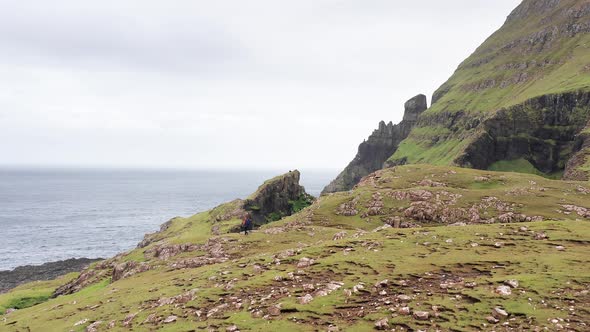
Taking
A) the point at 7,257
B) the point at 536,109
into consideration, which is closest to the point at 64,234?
the point at 7,257

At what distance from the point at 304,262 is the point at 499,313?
15130mm

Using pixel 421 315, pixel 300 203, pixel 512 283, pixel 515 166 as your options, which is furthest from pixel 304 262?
pixel 515 166

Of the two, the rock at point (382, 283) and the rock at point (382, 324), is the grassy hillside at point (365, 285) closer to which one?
the rock at point (382, 283)

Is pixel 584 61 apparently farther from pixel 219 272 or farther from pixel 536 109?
pixel 219 272

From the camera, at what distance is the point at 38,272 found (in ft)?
343

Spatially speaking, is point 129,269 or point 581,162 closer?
point 129,269

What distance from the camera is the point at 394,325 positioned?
59.9 ft

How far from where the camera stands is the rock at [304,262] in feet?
95.7

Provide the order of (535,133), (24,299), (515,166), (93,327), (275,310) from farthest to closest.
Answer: (535,133) → (515,166) → (24,299) → (93,327) → (275,310)

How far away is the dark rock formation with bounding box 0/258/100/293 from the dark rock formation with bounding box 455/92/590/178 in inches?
5563

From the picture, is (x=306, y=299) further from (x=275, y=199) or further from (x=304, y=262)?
(x=275, y=199)

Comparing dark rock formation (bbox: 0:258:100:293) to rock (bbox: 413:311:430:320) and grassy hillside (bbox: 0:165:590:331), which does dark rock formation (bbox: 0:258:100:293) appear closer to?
grassy hillside (bbox: 0:165:590:331)

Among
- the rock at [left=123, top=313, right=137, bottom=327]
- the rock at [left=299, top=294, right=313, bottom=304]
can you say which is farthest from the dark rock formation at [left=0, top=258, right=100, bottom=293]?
the rock at [left=299, top=294, right=313, bottom=304]

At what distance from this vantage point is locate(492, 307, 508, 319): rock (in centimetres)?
1783
